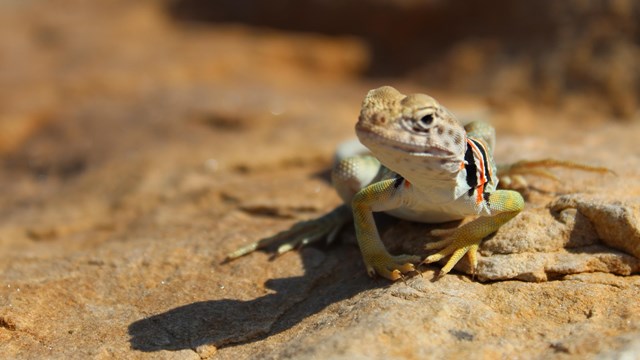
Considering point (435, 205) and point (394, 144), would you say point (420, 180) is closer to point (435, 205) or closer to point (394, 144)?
point (435, 205)

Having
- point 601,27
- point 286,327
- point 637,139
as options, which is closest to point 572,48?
point 601,27

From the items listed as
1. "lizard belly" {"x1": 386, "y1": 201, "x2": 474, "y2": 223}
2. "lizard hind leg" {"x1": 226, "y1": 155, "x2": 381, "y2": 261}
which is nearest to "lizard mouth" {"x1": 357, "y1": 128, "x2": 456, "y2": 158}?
"lizard belly" {"x1": 386, "y1": 201, "x2": 474, "y2": 223}

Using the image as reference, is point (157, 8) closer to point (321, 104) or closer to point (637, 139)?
point (321, 104)

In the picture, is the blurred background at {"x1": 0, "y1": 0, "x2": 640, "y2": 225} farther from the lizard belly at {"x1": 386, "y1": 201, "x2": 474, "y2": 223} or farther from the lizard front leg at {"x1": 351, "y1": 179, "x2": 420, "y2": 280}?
the lizard front leg at {"x1": 351, "y1": 179, "x2": 420, "y2": 280}

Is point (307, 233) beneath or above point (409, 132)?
→ beneath

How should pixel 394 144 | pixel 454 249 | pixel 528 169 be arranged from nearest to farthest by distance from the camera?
pixel 394 144 < pixel 454 249 < pixel 528 169

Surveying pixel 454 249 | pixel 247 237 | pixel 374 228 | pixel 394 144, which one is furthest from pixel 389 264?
pixel 247 237
